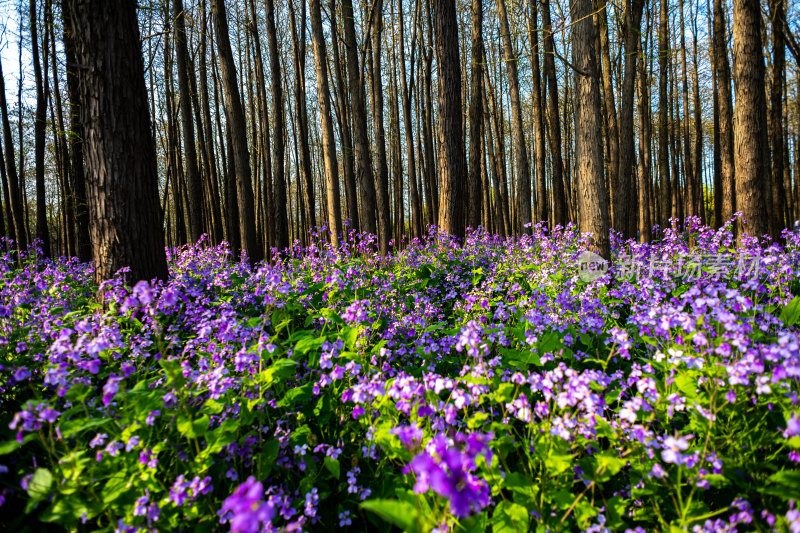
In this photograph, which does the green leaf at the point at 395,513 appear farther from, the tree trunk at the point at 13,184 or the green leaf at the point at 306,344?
the tree trunk at the point at 13,184

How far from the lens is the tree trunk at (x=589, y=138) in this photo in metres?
5.26

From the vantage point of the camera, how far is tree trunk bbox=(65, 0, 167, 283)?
361 cm

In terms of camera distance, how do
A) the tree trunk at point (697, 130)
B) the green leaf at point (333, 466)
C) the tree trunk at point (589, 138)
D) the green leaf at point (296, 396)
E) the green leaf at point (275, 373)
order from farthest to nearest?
the tree trunk at point (697, 130), the tree trunk at point (589, 138), the green leaf at point (296, 396), the green leaf at point (275, 373), the green leaf at point (333, 466)

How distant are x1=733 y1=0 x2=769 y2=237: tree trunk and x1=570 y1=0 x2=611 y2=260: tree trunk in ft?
7.80

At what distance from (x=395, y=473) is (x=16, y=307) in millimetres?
4029

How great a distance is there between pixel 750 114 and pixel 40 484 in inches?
331

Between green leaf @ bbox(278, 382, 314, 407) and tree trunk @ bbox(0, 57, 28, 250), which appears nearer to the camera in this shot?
green leaf @ bbox(278, 382, 314, 407)

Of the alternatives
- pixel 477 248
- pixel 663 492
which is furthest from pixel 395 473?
pixel 477 248

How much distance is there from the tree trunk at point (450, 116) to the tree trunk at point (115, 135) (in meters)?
4.60

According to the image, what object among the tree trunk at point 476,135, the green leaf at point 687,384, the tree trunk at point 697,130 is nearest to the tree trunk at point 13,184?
the tree trunk at point 476,135

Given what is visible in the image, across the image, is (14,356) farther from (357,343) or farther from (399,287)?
(399,287)

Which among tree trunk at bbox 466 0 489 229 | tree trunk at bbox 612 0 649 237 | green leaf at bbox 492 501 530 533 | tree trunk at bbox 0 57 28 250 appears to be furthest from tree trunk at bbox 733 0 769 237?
tree trunk at bbox 0 57 28 250

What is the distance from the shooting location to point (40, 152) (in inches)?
395

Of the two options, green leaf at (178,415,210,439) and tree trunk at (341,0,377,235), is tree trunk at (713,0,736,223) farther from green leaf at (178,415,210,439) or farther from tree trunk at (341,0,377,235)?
green leaf at (178,415,210,439)
